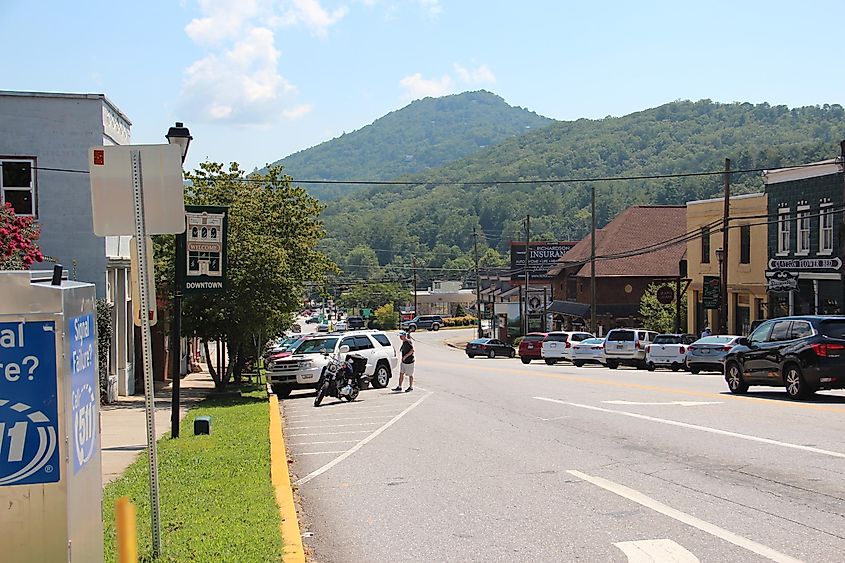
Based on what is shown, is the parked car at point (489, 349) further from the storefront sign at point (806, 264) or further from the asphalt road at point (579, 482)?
the asphalt road at point (579, 482)

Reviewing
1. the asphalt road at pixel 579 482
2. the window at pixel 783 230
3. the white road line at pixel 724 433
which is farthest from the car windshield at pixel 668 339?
the white road line at pixel 724 433

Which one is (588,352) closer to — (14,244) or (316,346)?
(316,346)

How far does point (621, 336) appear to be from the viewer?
43875 millimetres

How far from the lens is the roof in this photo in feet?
229

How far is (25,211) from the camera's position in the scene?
26484 millimetres

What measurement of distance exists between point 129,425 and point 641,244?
5596 centimetres

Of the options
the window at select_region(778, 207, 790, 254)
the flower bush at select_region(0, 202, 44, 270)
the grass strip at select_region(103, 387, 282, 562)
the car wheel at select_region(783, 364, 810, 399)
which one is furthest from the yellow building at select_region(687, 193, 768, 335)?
the grass strip at select_region(103, 387, 282, 562)

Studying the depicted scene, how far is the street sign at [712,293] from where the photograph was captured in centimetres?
4678

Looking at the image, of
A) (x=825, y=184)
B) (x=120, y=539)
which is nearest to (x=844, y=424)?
(x=120, y=539)

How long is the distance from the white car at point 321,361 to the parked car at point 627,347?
15187 millimetres

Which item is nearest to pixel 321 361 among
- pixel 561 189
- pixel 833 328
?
pixel 833 328

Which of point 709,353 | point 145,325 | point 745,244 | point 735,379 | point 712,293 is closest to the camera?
point 145,325

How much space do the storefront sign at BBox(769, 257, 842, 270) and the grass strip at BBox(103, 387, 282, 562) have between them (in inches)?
1135

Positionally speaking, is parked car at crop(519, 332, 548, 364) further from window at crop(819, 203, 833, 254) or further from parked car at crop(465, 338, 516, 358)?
window at crop(819, 203, 833, 254)
